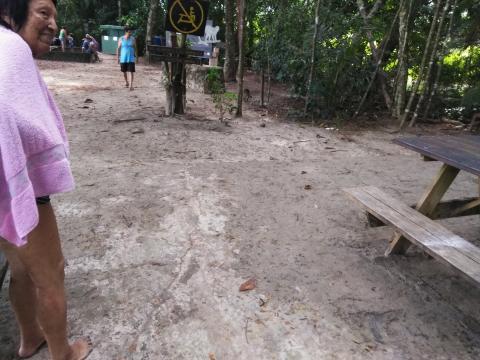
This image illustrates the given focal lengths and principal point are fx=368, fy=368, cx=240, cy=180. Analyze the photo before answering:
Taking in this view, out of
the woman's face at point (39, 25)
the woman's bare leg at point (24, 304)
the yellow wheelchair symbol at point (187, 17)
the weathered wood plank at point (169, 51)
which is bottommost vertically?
the woman's bare leg at point (24, 304)

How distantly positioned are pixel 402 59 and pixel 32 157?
25.5ft

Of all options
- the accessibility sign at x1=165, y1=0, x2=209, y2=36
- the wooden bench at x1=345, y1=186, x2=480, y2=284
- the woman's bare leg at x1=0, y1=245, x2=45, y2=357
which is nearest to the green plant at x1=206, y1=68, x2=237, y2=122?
the accessibility sign at x1=165, y1=0, x2=209, y2=36

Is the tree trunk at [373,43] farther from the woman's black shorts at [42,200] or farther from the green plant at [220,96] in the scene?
the woman's black shorts at [42,200]

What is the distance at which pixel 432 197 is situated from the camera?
271 cm

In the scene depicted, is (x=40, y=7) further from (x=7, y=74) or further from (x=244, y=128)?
(x=244, y=128)

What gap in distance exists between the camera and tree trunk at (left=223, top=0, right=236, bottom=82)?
1046cm

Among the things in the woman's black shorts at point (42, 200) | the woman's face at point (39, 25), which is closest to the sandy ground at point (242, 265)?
the woman's black shorts at point (42, 200)

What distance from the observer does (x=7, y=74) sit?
108 centimetres

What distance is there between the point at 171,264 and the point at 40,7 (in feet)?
5.69

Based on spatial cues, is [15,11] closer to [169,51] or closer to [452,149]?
[452,149]

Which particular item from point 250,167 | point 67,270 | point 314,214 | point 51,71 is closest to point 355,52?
point 250,167

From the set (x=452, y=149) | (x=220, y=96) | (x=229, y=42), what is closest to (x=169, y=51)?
(x=220, y=96)

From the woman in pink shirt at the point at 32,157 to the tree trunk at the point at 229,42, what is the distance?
9926mm

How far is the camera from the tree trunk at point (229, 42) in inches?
412
